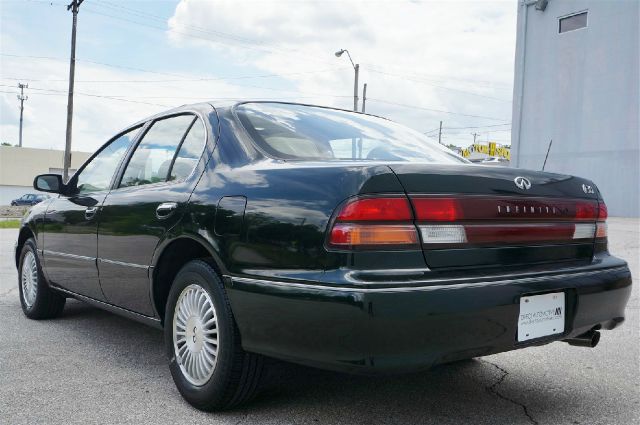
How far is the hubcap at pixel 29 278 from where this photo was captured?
500cm

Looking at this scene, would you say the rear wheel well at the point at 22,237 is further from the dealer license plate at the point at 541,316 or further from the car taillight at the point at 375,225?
the dealer license plate at the point at 541,316

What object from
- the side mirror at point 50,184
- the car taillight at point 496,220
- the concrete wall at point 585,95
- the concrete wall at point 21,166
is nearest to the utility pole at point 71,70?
the concrete wall at point 585,95

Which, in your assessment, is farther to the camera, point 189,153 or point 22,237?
point 22,237

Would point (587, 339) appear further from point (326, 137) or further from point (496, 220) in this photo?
point (326, 137)

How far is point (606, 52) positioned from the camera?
27172mm

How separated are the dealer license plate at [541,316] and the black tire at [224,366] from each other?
1.12 m

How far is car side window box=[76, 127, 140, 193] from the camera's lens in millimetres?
4160

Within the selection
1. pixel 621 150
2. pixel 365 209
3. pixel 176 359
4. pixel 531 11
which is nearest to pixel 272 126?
pixel 365 209

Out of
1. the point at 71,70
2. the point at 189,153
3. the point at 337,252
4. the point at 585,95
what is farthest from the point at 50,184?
the point at 585,95

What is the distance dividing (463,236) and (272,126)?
122cm

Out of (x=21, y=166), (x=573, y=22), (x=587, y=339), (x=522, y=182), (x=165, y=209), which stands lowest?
(x=587, y=339)

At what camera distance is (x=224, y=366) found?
9.09 feet

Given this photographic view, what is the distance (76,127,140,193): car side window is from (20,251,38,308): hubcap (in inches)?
36.2

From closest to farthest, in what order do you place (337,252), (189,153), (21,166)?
(337,252), (189,153), (21,166)
